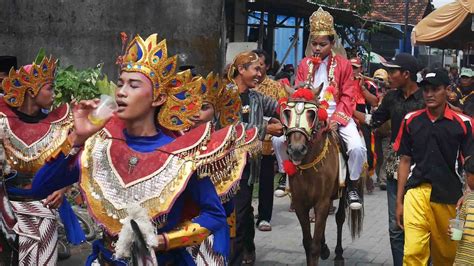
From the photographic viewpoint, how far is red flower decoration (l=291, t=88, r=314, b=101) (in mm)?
7711

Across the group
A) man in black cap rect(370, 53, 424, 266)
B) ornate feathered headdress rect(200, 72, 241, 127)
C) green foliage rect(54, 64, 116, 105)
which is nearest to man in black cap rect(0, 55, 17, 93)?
green foliage rect(54, 64, 116, 105)

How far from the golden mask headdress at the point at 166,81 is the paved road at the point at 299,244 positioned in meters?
4.39

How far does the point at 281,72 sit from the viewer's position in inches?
706

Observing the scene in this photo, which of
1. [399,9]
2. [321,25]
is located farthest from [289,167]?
[399,9]

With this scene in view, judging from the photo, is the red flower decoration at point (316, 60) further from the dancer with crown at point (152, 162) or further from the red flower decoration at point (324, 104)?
the dancer with crown at point (152, 162)

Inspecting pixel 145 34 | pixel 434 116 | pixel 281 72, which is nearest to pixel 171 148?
pixel 434 116

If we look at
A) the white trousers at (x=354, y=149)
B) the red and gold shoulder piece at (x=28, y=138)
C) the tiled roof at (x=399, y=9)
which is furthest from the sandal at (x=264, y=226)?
the tiled roof at (x=399, y=9)

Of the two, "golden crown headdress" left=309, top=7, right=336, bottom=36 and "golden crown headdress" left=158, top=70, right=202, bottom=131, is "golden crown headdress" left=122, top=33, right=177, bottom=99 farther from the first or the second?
"golden crown headdress" left=309, top=7, right=336, bottom=36

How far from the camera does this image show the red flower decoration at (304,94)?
25.3 feet

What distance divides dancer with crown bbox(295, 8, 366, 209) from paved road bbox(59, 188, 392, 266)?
0.76 m

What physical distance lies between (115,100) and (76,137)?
27cm

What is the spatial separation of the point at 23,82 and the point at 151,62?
2.52 m

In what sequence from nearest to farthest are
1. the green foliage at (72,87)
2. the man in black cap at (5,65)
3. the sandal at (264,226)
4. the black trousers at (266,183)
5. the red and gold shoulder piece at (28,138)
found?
the red and gold shoulder piece at (28,138), the man in black cap at (5,65), the green foliage at (72,87), the black trousers at (266,183), the sandal at (264,226)

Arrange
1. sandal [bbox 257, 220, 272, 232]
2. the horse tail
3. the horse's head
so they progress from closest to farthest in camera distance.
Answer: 1. the horse's head
2. the horse tail
3. sandal [bbox 257, 220, 272, 232]
